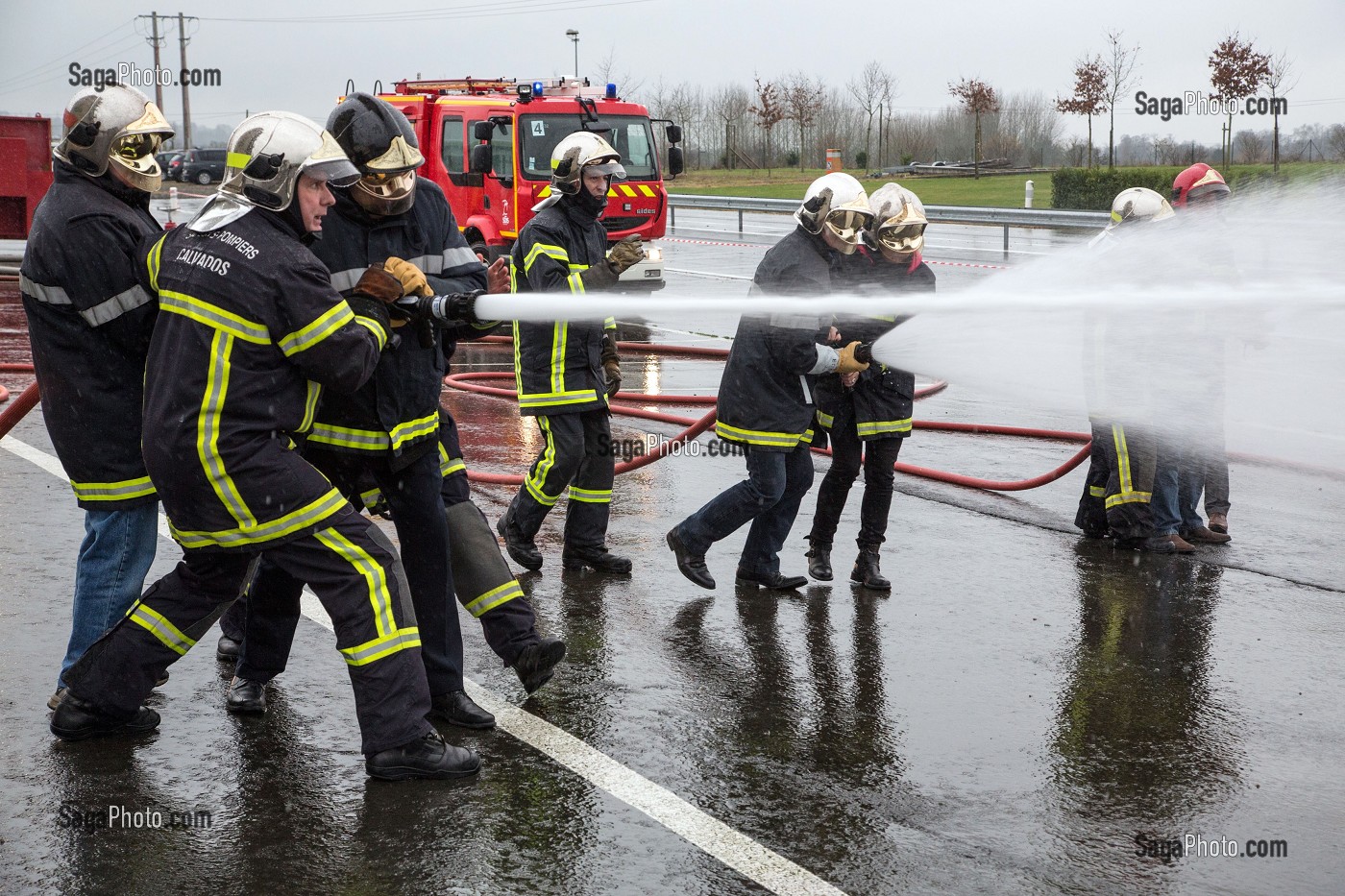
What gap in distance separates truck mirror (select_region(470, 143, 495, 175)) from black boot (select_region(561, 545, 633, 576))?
364 inches

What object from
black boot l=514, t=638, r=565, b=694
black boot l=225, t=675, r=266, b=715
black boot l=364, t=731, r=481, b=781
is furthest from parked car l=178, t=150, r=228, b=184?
black boot l=364, t=731, r=481, b=781

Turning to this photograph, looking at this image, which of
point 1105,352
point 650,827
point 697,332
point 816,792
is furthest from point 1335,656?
point 697,332

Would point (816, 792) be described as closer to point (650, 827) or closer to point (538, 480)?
point (650, 827)

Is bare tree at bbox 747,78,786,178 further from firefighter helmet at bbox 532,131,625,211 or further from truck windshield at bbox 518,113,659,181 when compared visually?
firefighter helmet at bbox 532,131,625,211

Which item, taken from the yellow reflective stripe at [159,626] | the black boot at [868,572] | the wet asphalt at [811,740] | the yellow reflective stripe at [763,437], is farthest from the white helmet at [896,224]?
the yellow reflective stripe at [159,626]

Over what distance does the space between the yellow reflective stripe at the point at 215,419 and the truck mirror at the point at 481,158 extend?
11258 mm

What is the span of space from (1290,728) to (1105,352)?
8.57 ft

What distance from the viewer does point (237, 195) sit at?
3.69m

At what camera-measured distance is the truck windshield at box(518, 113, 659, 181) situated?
14.9 metres

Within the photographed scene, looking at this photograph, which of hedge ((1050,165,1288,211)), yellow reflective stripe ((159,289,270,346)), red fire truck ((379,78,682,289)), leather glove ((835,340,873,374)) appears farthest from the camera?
hedge ((1050,165,1288,211))

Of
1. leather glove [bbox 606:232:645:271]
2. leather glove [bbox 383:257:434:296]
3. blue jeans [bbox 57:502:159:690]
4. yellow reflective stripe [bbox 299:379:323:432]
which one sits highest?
leather glove [bbox 606:232:645:271]

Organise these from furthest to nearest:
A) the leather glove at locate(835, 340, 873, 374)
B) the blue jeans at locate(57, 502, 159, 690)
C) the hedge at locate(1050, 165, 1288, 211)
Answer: the hedge at locate(1050, 165, 1288, 211)
the leather glove at locate(835, 340, 873, 374)
the blue jeans at locate(57, 502, 159, 690)

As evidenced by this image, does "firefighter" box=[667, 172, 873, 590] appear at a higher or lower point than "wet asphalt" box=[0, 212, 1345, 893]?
higher

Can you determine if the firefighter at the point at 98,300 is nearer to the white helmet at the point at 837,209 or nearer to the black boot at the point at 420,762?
the black boot at the point at 420,762
